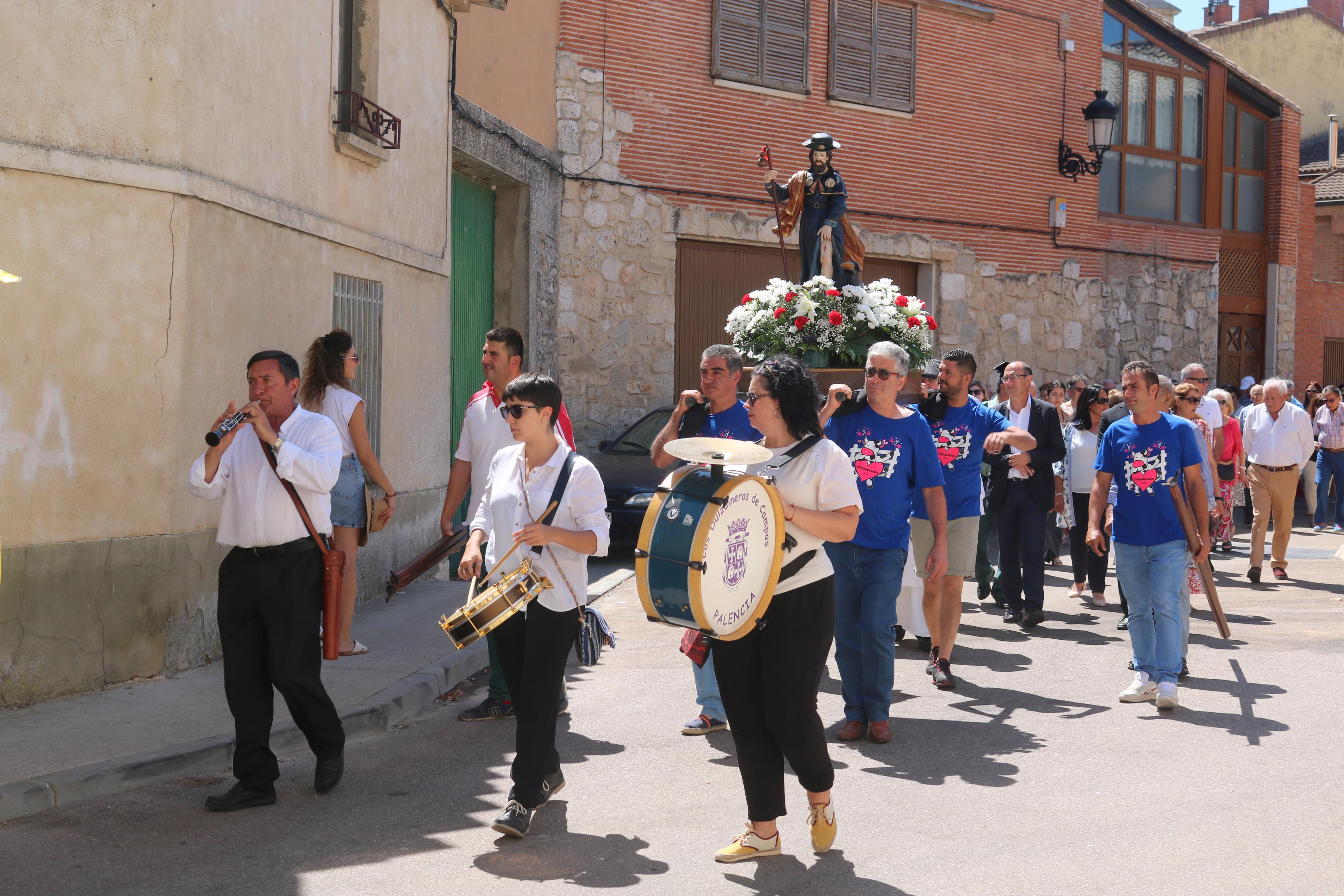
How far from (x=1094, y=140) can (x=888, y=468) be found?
15717 millimetres

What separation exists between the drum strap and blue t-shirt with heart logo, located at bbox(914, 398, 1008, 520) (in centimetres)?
306

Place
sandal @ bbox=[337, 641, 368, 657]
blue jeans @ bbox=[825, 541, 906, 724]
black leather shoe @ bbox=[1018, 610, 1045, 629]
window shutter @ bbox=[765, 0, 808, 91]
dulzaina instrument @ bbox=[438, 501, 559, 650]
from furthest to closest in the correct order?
window shutter @ bbox=[765, 0, 808, 91], black leather shoe @ bbox=[1018, 610, 1045, 629], sandal @ bbox=[337, 641, 368, 657], blue jeans @ bbox=[825, 541, 906, 724], dulzaina instrument @ bbox=[438, 501, 559, 650]

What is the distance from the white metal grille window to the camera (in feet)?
32.8

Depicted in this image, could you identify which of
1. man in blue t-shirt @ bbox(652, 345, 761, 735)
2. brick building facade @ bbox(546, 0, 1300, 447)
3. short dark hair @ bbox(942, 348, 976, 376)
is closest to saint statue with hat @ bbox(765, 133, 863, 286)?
short dark hair @ bbox(942, 348, 976, 376)

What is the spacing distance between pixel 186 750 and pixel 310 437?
5.00 ft

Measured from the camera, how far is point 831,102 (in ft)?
61.0

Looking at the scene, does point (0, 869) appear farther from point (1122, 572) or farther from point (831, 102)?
point (831, 102)

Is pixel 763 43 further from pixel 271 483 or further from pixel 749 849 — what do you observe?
pixel 749 849

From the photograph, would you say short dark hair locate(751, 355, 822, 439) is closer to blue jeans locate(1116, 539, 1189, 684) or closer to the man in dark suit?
blue jeans locate(1116, 539, 1189, 684)

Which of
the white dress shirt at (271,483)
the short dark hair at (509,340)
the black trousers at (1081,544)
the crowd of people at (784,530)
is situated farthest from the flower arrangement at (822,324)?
the white dress shirt at (271,483)

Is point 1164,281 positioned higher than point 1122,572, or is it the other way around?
point 1164,281

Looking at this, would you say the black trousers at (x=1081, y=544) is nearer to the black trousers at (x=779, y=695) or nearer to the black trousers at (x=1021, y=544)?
the black trousers at (x=1021, y=544)

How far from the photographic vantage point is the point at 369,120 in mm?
9844

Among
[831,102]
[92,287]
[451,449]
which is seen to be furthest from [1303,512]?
[92,287]
